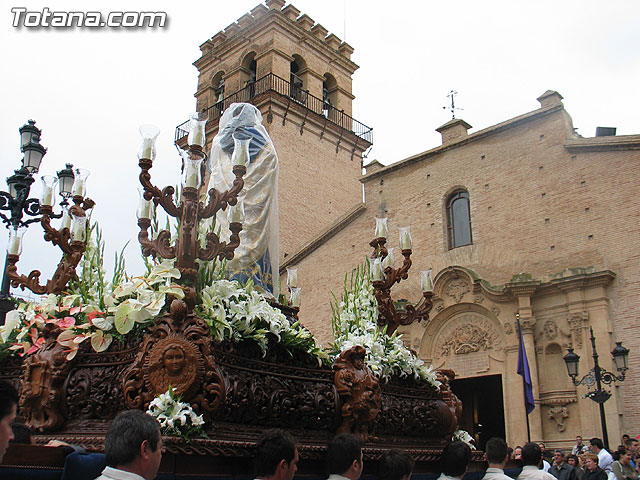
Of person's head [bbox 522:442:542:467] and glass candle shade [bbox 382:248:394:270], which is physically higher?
glass candle shade [bbox 382:248:394:270]

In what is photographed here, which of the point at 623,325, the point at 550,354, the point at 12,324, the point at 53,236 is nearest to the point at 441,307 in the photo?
the point at 550,354

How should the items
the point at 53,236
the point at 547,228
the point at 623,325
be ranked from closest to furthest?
the point at 53,236 < the point at 623,325 < the point at 547,228

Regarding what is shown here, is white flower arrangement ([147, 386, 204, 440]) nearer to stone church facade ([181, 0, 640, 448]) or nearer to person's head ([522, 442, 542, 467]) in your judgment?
person's head ([522, 442, 542, 467])

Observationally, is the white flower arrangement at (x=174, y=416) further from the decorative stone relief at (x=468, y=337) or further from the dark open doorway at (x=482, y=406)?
the dark open doorway at (x=482, y=406)

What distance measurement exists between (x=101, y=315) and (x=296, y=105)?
24030 mm

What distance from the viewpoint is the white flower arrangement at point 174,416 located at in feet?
11.0

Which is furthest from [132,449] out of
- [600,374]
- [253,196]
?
[600,374]

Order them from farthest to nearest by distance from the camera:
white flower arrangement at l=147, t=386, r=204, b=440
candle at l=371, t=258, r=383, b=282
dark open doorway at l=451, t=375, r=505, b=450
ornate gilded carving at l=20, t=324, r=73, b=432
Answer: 1. dark open doorway at l=451, t=375, r=505, b=450
2. candle at l=371, t=258, r=383, b=282
3. ornate gilded carving at l=20, t=324, r=73, b=432
4. white flower arrangement at l=147, t=386, r=204, b=440

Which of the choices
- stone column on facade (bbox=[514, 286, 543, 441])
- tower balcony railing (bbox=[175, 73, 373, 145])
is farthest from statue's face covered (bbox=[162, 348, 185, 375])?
tower balcony railing (bbox=[175, 73, 373, 145])

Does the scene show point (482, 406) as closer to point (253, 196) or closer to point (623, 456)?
point (623, 456)

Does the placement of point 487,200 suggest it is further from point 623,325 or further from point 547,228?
point 623,325

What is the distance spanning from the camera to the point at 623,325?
16.1m

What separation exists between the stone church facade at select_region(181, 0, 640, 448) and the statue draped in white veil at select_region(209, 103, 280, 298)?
12.7 meters

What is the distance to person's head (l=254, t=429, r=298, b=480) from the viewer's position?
3.22m
